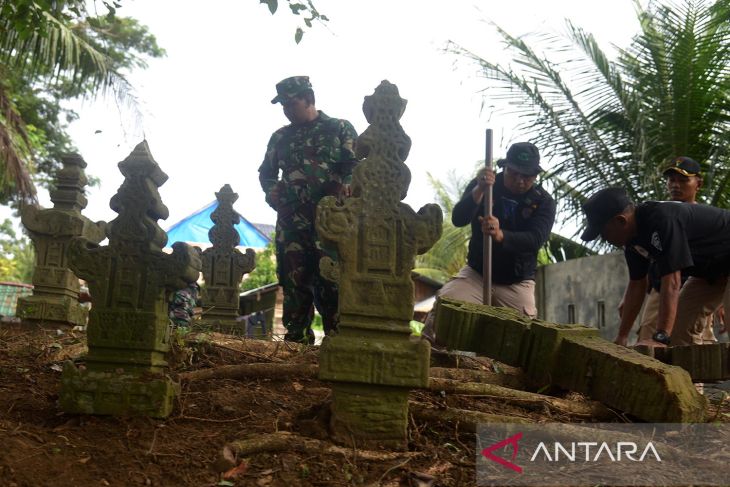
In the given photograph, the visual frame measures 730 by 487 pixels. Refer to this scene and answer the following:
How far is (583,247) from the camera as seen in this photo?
12.0 meters

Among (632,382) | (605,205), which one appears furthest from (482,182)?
(632,382)

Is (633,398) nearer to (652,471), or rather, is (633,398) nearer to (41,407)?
(652,471)

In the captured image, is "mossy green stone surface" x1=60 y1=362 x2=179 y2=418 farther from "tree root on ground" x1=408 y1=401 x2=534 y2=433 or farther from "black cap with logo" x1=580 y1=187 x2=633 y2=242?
"black cap with logo" x1=580 y1=187 x2=633 y2=242

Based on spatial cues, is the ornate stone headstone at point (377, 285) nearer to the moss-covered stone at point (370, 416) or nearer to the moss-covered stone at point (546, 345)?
the moss-covered stone at point (370, 416)

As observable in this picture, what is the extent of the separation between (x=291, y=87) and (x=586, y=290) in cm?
591

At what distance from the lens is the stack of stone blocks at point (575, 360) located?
3463mm

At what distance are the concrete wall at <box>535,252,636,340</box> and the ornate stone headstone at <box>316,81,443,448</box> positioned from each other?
6.76 m

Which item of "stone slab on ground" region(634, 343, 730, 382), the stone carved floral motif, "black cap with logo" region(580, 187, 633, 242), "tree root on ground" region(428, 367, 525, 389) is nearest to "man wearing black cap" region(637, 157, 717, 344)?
"black cap with logo" region(580, 187, 633, 242)

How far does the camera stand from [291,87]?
6062 millimetres

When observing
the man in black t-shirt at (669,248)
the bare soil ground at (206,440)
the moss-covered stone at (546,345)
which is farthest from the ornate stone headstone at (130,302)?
the man in black t-shirt at (669,248)

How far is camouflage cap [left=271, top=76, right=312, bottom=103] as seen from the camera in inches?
237

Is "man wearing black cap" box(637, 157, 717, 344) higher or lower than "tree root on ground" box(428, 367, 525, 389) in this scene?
higher

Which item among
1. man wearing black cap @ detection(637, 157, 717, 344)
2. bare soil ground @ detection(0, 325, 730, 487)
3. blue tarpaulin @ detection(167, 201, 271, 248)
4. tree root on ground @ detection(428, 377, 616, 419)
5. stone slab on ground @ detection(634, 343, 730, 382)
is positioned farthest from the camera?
blue tarpaulin @ detection(167, 201, 271, 248)

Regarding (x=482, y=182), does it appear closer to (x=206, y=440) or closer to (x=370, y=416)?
(x=370, y=416)
